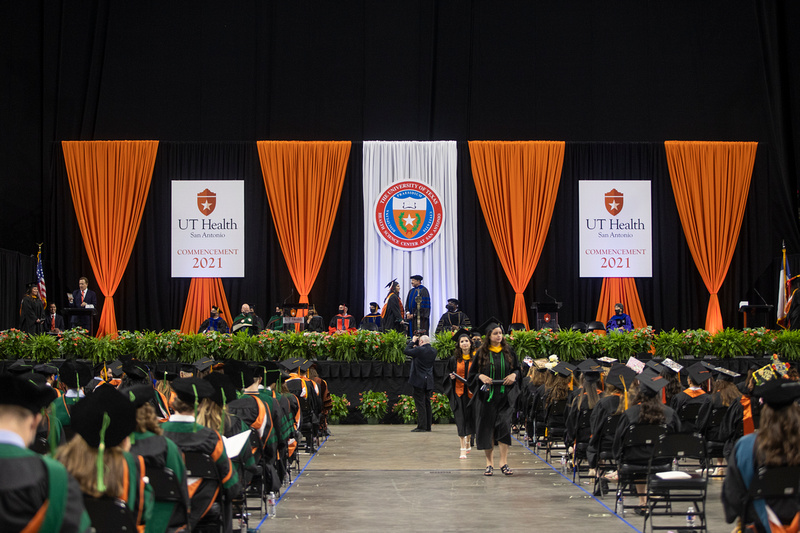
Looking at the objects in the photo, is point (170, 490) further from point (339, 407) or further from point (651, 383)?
point (339, 407)

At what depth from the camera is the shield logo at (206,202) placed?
21.0m

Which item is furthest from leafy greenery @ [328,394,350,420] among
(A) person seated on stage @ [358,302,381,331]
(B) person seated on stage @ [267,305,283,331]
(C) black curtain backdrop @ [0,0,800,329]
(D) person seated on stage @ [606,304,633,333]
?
(C) black curtain backdrop @ [0,0,800,329]

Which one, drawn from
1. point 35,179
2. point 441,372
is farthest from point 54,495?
point 35,179

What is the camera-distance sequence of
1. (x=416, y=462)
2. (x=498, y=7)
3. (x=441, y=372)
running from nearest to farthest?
1. (x=416, y=462)
2. (x=441, y=372)
3. (x=498, y=7)

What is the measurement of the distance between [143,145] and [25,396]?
1936 cm

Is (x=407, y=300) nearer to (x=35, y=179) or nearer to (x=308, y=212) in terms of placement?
(x=308, y=212)

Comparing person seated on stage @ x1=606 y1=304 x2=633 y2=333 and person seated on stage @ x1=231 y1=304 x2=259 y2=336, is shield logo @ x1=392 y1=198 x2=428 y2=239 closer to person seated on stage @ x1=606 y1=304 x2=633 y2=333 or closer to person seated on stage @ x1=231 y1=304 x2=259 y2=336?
person seated on stage @ x1=231 y1=304 x2=259 y2=336

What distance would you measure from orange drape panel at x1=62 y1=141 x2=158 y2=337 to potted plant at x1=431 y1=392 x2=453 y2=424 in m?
9.54

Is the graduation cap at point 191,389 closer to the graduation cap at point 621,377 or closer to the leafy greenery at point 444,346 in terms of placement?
the graduation cap at point 621,377

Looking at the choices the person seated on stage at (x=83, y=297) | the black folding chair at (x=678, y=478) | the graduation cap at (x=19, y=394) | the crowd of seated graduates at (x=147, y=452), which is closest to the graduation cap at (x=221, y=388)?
the crowd of seated graduates at (x=147, y=452)

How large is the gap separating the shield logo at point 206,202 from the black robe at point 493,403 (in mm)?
12819

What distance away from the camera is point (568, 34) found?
22547 mm

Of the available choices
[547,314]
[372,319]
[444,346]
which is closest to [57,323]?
[372,319]

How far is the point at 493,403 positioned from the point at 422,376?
4627 mm
